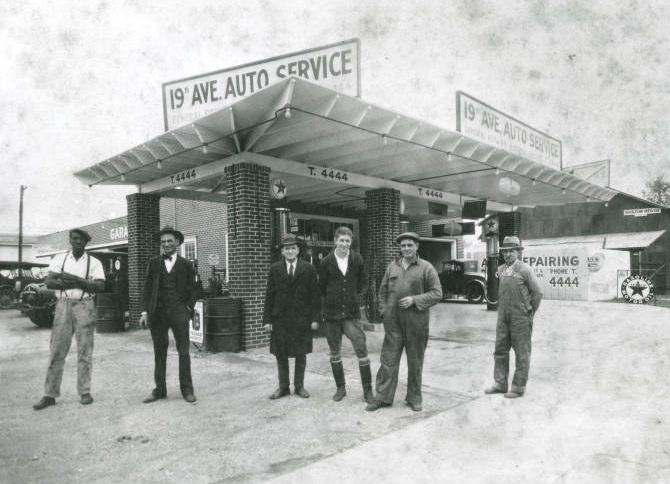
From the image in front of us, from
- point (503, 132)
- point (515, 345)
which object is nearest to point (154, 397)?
point (515, 345)

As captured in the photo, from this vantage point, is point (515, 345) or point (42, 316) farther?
point (42, 316)

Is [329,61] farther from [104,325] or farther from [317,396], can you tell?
[104,325]

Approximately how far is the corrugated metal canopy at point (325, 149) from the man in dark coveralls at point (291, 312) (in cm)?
250

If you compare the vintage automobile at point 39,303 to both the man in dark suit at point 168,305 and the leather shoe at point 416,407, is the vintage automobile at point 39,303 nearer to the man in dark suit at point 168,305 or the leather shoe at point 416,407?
the man in dark suit at point 168,305

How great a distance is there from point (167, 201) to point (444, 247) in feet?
40.5

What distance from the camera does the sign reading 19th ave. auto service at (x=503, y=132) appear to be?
35.4 ft

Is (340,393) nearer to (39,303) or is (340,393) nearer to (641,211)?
(39,303)

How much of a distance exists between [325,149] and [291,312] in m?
4.91

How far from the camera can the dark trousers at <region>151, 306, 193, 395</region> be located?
544cm

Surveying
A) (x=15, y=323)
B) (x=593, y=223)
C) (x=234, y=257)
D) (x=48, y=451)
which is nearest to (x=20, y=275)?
(x=15, y=323)

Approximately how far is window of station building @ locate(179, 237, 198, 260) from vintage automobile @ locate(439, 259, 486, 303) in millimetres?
9628

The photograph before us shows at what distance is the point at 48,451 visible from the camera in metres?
4.02

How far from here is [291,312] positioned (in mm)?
5512

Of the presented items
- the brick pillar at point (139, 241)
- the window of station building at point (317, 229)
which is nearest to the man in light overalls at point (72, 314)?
the brick pillar at point (139, 241)
